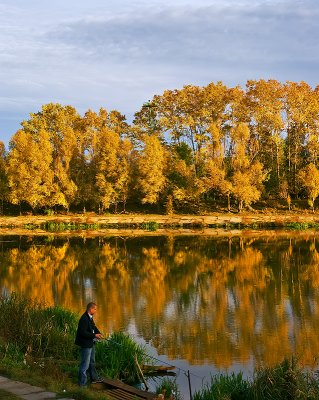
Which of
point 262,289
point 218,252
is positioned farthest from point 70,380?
point 218,252

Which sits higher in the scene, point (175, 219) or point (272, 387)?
point (175, 219)

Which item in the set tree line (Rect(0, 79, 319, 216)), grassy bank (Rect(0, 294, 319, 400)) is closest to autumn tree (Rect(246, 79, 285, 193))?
tree line (Rect(0, 79, 319, 216))

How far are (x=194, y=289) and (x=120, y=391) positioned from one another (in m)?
14.0

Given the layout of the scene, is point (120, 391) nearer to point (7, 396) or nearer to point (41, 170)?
point (7, 396)

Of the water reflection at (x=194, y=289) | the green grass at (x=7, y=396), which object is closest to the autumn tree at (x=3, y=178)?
the water reflection at (x=194, y=289)

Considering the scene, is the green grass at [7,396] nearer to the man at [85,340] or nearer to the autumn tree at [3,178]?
the man at [85,340]

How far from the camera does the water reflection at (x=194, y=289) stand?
52.0 ft

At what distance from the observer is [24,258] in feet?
120

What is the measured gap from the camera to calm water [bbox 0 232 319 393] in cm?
1537

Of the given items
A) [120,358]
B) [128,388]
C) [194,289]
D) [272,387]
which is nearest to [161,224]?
[194,289]

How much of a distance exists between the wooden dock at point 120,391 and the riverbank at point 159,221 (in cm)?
4827

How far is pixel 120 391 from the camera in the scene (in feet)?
36.5

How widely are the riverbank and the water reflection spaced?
15.2 metres

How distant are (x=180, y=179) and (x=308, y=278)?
43251mm
